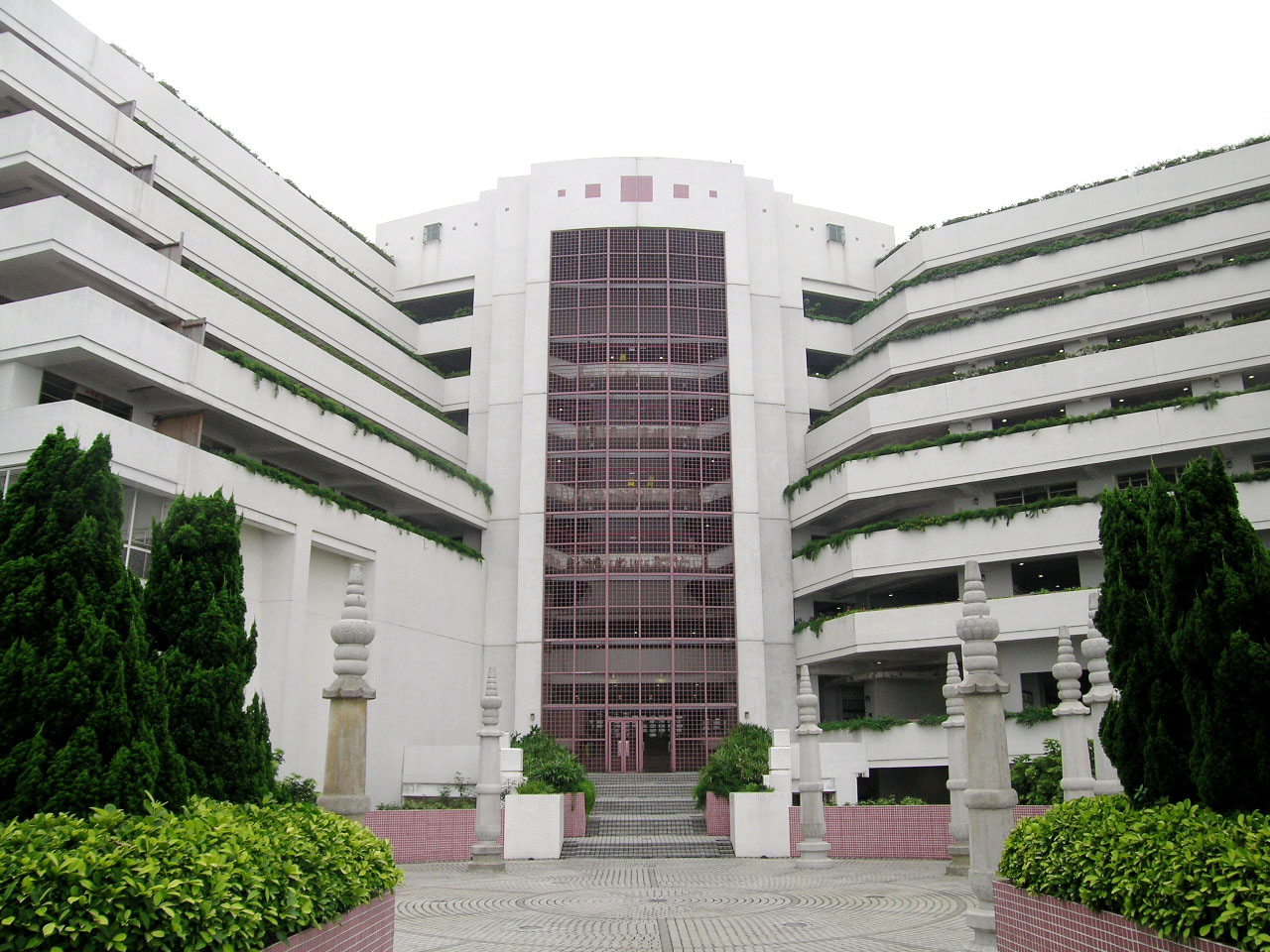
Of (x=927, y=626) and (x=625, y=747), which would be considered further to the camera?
(x=625, y=747)

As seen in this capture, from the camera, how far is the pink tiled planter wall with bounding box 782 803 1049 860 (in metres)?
22.5

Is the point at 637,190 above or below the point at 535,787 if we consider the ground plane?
above

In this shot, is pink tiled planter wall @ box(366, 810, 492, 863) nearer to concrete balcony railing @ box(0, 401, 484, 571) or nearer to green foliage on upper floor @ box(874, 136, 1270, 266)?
concrete balcony railing @ box(0, 401, 484, 571)

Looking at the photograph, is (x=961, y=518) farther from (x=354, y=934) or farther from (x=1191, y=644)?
(x=354, y=934)

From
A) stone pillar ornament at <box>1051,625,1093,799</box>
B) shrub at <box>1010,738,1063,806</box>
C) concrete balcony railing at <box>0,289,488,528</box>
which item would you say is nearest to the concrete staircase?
shrub at <box>1010,738,1063,806</box>

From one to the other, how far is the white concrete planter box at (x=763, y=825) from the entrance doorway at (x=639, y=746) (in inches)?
513

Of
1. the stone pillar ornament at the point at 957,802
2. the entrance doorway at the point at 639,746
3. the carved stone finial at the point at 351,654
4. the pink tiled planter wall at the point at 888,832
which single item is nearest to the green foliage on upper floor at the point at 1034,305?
the entrance doorway at the point at 639,746

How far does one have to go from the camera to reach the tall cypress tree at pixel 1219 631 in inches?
291

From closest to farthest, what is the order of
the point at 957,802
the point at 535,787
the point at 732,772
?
1. the point at 957,802
2. the point at 535,787
3. the point at 732,772

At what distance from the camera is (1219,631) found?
7766 mm

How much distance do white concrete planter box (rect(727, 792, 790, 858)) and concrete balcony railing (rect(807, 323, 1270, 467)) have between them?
17487 mm

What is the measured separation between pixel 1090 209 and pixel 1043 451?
34.2 ft

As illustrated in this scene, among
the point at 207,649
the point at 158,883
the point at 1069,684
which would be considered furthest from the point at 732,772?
the point at 158,883

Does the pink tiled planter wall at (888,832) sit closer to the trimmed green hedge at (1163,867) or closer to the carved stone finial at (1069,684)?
the carved stone finial at (1069,684)
